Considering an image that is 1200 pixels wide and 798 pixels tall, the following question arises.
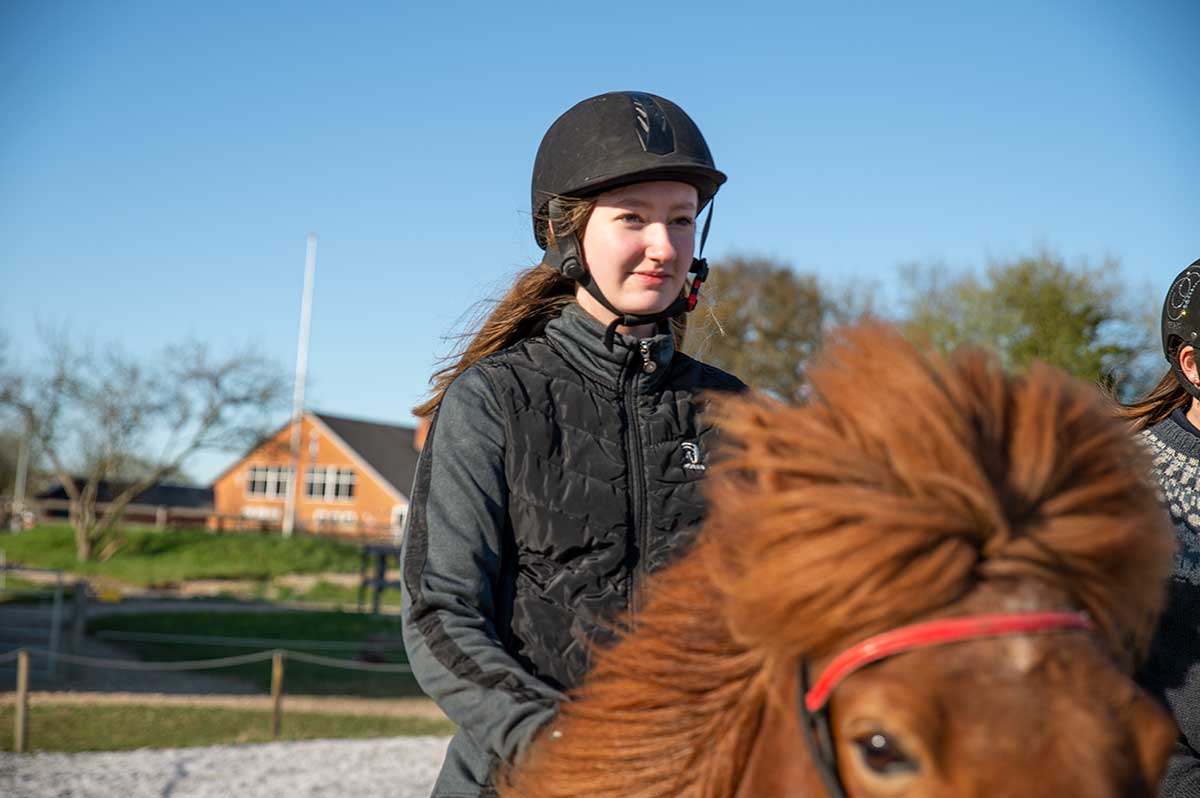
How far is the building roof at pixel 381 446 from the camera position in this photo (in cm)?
6278

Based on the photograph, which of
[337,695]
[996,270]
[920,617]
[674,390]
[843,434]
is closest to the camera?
[920,617]

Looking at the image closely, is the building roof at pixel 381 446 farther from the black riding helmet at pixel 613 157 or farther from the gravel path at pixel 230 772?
Result: the black riding helmet at pixel 613 157

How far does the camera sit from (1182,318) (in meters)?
3.31

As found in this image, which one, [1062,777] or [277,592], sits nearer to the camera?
[1062,777]

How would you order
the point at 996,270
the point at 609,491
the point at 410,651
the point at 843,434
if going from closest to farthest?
the point at 843,434, the point at 410,651, the point at 609,491, the point at 996,270

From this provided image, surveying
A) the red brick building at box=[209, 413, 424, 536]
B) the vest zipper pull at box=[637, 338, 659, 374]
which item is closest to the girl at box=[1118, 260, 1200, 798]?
the vest zipper pull at box=[637, 338, 659, 374]

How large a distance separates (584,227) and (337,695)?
16534 millimetres

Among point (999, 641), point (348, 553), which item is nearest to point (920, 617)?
point (999, 641)

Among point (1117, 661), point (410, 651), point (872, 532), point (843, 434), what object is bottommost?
point (410, 651)

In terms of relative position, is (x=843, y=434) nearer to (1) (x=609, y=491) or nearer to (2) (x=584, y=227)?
(1) (x=609, y=491)

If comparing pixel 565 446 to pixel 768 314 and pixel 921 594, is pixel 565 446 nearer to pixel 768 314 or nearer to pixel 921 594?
pixel 921 594

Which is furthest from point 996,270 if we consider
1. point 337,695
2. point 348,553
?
point 348,553

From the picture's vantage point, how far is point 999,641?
4.11 feet

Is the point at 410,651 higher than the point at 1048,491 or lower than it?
lower
